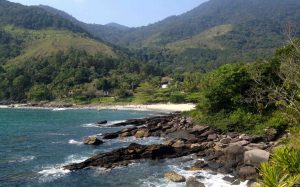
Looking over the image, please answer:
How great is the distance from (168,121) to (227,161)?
40738 millimetres

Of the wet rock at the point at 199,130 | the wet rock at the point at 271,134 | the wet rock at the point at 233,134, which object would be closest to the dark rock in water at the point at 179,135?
the wet rock at the point at 199,130

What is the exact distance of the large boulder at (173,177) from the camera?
129ft

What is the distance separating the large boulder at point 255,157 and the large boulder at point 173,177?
757cm

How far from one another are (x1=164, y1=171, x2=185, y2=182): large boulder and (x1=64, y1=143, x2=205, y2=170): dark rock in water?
8.02m

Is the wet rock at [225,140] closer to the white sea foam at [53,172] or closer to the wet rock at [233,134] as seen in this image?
the wet rock at [233,134]

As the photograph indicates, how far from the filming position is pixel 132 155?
164 ft

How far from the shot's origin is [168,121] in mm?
85812

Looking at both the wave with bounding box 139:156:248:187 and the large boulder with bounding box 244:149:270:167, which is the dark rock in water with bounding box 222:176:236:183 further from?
the large boulder with bounding box 244:149:270:167

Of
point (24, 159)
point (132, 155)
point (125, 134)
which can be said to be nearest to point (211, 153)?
point (132, 155)

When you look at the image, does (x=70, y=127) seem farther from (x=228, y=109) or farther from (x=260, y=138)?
(x=260, y=138)

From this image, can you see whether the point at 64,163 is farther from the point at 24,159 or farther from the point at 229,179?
the point at 229,179

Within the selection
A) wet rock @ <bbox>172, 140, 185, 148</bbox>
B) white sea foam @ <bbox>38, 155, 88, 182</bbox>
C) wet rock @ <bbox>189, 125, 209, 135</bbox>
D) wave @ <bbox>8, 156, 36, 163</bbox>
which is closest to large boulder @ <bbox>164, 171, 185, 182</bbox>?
white sea foam @ <bbox>38, 155, 88, 182</bbox>

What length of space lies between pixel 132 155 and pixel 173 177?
36.2 feet

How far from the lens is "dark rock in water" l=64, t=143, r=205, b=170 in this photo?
47250 mm
